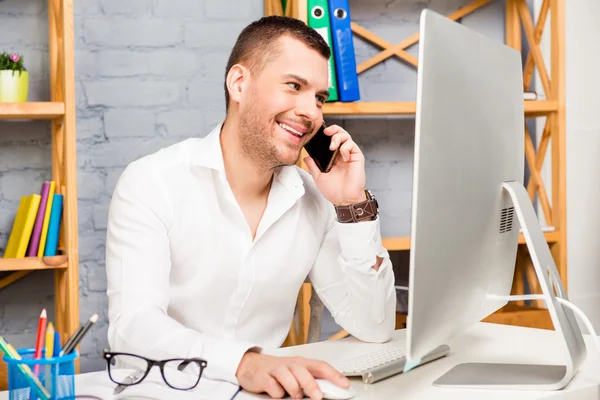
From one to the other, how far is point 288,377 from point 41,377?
313 millimetres

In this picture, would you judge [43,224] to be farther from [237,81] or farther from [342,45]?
[342,45]

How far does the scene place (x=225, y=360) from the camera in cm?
105

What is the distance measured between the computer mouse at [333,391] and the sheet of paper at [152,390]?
13 cm

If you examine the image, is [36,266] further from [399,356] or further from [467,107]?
[467,107]

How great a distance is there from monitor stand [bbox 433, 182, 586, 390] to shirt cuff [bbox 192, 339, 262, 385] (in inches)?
11.7

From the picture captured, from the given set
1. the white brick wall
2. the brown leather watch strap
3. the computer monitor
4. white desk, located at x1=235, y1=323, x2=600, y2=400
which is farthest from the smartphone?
the white brick wall

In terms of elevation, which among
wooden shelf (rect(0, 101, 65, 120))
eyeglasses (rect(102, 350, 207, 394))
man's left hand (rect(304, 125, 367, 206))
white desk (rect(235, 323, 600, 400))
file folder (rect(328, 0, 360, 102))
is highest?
file folder (rect(328, 0, 360, 102))

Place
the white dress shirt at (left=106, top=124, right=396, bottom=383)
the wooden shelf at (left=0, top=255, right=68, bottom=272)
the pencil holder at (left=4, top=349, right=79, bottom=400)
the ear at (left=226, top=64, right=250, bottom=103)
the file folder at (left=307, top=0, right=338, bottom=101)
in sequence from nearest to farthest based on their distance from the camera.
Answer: the pencil holder at (left=4, top=349, right=79, bottom=400) → the white dress shirt at (left=106, top=124, right=396, bottom=383) → the ear at (left=226, top=64, right=250, bottom=103) → the wooden shelf at (left=0, top=255, right=68, bottom=272) → the file folder at (left=307, top=0, right=338, bottom=101)

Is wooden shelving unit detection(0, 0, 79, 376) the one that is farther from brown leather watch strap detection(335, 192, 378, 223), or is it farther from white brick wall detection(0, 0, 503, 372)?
brown leather watch strap detection(335, 192, 378, 223)

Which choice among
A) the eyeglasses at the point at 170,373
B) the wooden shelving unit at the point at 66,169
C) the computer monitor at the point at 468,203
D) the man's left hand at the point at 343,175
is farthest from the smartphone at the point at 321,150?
the wooden shelving unit at the point at 66,169

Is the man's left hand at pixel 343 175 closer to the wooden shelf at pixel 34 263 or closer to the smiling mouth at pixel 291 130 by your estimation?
the smiling mouth at pixel 291 130

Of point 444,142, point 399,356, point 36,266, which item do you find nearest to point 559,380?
point 399,356

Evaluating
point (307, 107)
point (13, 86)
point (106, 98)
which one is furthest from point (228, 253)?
point (106, 98)

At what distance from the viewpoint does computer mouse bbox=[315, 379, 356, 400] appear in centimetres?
95
